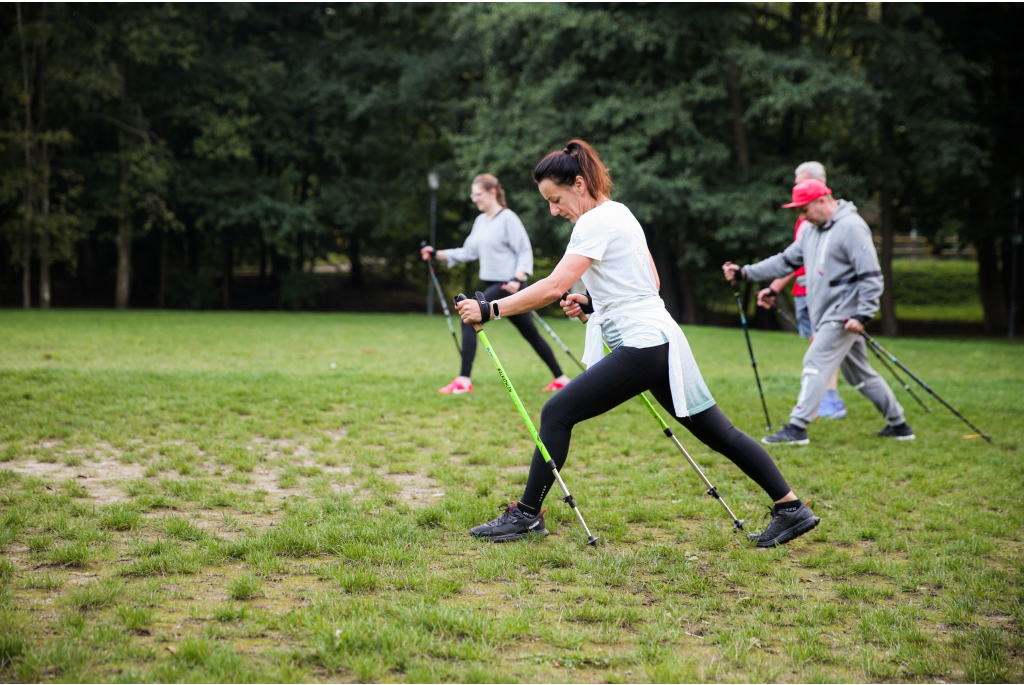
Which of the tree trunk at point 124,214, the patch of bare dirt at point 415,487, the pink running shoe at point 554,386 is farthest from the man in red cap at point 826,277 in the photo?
the tree trunk at point 124,214

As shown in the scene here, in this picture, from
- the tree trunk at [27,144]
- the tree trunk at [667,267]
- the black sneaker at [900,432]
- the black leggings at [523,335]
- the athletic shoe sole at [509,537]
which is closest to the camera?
the athletic shoe sole at [509,537]

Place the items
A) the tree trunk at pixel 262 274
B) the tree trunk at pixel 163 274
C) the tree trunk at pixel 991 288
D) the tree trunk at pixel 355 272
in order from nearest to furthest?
the tree trunk at pixel 991 288, the tree trunk at pixel 163 274, the tree trunk at pixel 262 274, the tree trunk at pixel 355 272

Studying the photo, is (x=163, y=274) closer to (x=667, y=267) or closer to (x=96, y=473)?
(x=667, y=267)

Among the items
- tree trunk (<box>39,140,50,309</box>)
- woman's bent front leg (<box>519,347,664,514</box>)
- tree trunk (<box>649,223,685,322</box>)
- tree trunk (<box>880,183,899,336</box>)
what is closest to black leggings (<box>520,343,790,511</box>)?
woman's bent front leg (<box>519,347,664,514</box>)

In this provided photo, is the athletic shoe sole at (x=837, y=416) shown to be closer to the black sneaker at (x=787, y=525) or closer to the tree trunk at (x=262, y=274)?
the black sneaker at (x=787, y=525)

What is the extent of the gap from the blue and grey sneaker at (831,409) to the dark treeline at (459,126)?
1345 cm

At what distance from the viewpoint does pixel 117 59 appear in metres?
28.3

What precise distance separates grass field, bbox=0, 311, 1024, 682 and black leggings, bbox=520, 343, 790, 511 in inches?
16.1

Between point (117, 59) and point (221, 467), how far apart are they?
26855 millimetres

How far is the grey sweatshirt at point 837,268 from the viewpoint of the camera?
716 centimetres

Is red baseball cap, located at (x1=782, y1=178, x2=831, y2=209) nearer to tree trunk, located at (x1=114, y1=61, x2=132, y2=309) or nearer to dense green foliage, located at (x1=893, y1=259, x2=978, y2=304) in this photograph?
tree trunk, located at (x1=114, y1=61, x2=132, y2=309)

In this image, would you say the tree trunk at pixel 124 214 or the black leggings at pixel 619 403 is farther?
the tree trunk at pixel 124 214

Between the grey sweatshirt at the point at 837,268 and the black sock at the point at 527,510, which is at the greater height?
the grey sweatshirt at the point at 837,268

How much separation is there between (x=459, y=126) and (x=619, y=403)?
2651cm
